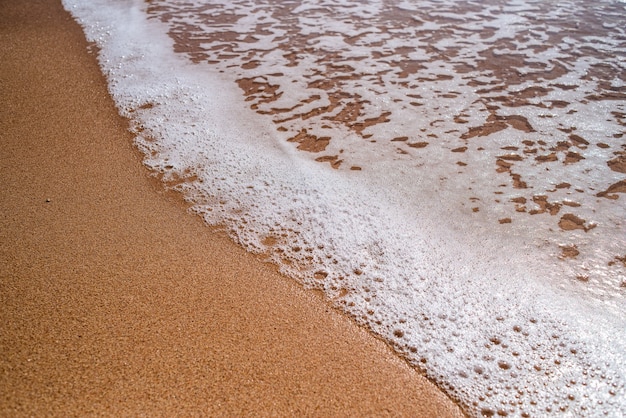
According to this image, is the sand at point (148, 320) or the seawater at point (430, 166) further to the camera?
the seawater at point (430, 166)

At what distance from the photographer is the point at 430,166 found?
96.7 inches

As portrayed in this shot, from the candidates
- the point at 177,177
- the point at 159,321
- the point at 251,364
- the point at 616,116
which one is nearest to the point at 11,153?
the point at 177,177

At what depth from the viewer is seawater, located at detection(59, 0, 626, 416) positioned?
5.31 ft

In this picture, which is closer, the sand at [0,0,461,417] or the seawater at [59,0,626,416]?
the sand at [0,0,461,417]

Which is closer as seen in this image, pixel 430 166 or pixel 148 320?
pixel 148 320

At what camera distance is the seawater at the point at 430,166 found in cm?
162

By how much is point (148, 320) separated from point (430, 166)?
5.21 ft

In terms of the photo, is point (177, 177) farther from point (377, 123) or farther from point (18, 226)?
point (377, 123)

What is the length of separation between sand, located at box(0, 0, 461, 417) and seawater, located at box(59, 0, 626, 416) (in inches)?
5.4

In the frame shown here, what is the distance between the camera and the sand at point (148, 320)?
139 cm

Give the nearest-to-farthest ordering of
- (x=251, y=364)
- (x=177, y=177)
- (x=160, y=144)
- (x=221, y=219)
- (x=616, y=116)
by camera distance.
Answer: (x=251, y=364) < (x=221, y=219) < (x=177, y=177) < (x=160, y=144) < (x=616, y=116)

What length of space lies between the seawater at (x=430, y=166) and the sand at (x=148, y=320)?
14 cm

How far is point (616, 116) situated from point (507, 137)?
766 mm

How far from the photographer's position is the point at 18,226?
6.47 feet
